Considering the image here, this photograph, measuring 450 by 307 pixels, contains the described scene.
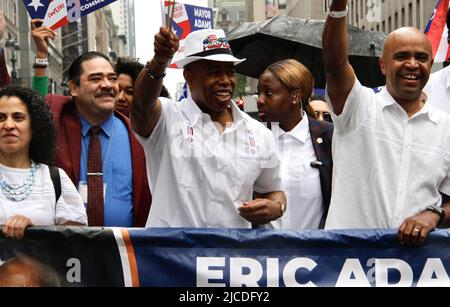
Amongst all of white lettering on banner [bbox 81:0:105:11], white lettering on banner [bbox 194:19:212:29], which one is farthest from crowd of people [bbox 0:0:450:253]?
white lettering on banner [bbox 194:19:212:29]

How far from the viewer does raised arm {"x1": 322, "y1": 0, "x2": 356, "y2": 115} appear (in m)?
4.07

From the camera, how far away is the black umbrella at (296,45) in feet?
31.5

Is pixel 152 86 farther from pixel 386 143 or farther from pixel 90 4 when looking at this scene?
pixel 90 4

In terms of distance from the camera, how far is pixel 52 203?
4.19 meters

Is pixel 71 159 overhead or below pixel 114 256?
overhead

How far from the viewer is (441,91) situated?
5770 millimetres

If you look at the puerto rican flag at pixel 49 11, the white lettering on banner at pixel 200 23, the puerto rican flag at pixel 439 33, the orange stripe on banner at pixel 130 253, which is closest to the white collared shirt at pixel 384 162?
the orange stripe on banner at pixel 130 253

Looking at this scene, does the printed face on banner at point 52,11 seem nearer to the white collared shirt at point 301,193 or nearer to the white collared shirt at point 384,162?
the white collared shirt at point 301,193

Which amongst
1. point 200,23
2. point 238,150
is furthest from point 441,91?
point 200,23

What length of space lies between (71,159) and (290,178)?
1.40 metres

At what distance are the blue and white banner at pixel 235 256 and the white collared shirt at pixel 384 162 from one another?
34cm

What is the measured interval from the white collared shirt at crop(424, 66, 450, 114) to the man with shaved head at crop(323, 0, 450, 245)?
1.38m
